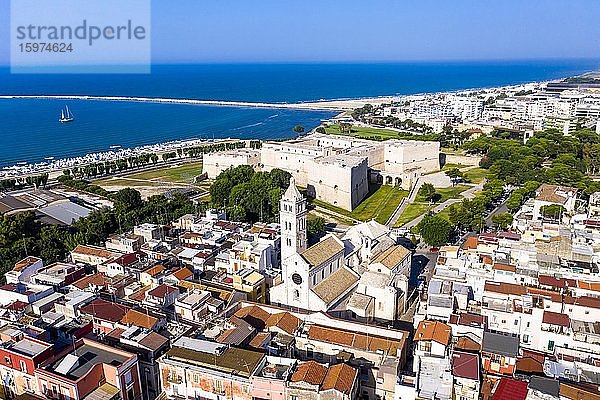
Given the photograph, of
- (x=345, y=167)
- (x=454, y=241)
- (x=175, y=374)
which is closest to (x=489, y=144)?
(x=345, y=167)

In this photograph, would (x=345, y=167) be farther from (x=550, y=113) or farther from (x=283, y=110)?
(x=283, y=110)

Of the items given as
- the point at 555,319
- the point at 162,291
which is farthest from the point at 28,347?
the point at 555,319

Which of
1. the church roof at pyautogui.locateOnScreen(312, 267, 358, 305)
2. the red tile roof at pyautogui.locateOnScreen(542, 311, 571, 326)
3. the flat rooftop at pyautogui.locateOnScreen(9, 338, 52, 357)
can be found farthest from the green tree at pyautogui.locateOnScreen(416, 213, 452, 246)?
the flat rooftop at pyautogui.locateOnScreen(9, 338, 52, 357)

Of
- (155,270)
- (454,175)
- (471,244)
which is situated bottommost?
(155,270)

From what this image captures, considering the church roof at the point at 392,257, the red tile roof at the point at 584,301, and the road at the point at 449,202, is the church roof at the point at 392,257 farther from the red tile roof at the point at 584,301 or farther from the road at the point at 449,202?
the road at the point at 449,202

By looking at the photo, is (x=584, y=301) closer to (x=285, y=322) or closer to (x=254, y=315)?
(x=285, y=322)

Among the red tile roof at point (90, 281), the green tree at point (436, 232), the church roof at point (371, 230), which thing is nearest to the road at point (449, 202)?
the green tree at point (436, 232)
